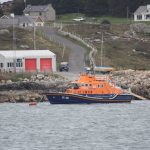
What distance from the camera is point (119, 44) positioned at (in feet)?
419

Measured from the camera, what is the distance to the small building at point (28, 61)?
348ft

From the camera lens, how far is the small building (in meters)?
106

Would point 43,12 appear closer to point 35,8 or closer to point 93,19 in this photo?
point 35,8

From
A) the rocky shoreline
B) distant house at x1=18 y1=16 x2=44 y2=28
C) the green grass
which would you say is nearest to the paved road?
distant house at x1=18 y1=16 x2=44 y2=28

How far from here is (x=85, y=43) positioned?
127 metres

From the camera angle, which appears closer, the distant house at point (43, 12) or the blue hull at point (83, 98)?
the blue hull at point (83, 98)

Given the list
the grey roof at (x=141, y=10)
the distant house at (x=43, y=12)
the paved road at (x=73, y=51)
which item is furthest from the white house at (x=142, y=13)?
the paved road at (x=73, y=51)

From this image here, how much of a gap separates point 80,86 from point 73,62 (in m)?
27.7

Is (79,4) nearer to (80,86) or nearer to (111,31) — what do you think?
(111,31)

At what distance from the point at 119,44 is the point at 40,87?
36.9m

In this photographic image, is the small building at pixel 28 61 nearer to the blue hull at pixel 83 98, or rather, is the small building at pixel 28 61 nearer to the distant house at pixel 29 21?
the blue hull at pixel 83 98

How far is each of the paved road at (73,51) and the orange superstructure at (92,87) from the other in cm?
2009

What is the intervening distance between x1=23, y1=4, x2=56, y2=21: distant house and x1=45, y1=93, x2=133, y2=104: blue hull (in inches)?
3115

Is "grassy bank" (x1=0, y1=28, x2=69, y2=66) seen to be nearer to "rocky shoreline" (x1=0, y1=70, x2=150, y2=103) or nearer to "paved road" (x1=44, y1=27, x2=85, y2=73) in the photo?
"paved road" (x1=44, y1=27, x2=85, y2=73)
